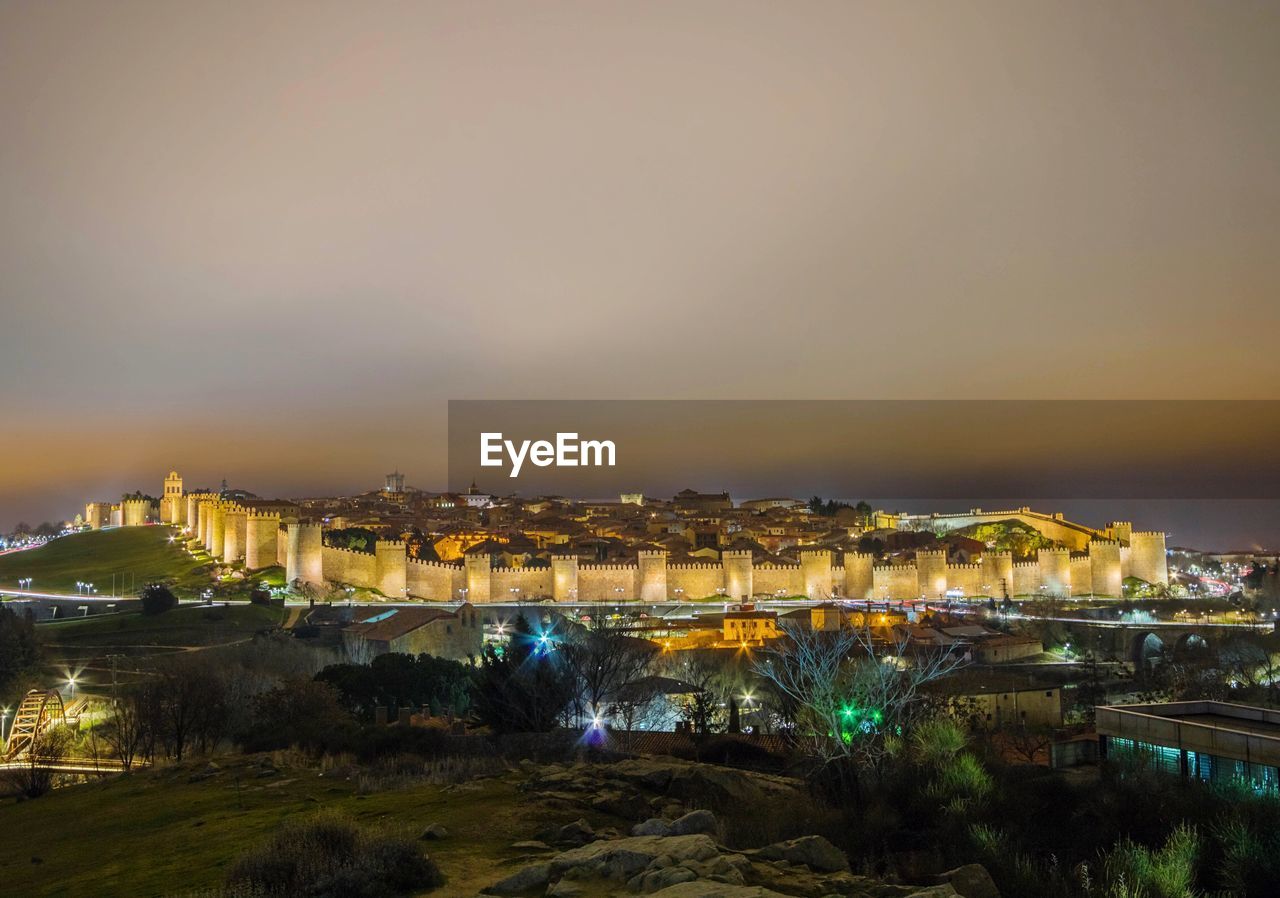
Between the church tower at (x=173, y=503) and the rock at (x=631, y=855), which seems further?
the church tower at (x=173, y=503)

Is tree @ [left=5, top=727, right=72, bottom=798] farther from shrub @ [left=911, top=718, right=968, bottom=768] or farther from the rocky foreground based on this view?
shrub @ [left=911, top=718, right=968, bottom=768]

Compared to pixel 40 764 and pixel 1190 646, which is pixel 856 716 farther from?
pixel 1190 646

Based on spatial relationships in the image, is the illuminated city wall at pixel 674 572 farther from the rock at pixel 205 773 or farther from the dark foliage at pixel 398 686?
the rock at pixel 205 773

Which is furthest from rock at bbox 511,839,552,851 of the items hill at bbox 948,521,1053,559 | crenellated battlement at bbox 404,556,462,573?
hill at bbox 948,521,1053,559

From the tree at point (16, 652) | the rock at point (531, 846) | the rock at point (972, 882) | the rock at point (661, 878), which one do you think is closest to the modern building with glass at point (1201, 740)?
the rock at point (972, 882)

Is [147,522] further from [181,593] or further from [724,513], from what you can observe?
[724,513]

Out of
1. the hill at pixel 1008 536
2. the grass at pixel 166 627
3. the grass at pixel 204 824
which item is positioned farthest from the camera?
the hill at pixel 1008 536

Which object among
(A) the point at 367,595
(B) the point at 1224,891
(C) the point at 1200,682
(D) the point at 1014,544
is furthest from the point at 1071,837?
(D) the point at 1014,544
